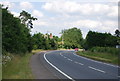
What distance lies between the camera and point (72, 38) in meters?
151

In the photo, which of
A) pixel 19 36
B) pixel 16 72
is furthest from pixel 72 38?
pixel 16 72

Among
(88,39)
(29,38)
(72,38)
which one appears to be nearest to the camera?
(29,38)

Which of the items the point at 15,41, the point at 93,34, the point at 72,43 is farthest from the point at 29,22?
the point at 72,43

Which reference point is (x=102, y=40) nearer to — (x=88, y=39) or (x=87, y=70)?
(x=88, y=39)

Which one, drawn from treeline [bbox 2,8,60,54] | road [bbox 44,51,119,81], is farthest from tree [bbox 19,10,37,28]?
road [bbox 44,51,119,81]

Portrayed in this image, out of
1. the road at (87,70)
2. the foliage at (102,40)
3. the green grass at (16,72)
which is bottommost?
the road at (87,70)

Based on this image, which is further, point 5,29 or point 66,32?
point 66,32

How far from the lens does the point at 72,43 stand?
144750 mm

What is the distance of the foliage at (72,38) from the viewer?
14388cm

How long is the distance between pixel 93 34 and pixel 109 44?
4557 millimetres

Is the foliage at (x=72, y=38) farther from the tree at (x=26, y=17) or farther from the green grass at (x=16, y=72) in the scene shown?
the green grass at (x=16, y=72)

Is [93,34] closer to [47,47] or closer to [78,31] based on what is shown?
[47,47]

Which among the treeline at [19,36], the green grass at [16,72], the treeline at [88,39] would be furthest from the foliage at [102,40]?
the green grass at [16,72]

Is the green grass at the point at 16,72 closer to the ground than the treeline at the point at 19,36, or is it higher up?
closer to the ground
